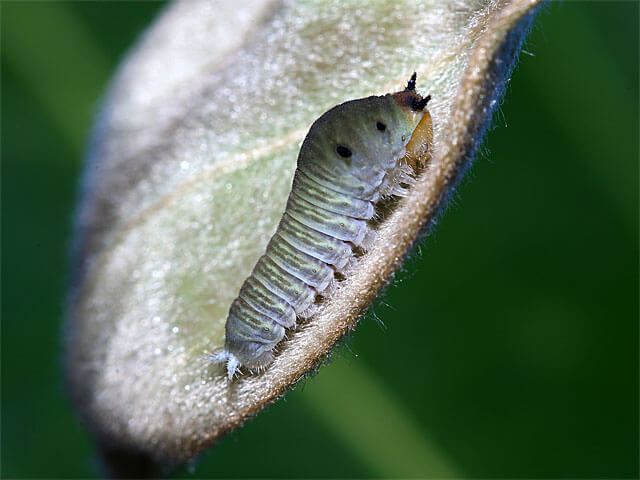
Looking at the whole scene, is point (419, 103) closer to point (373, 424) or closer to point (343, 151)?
point (343, 151)

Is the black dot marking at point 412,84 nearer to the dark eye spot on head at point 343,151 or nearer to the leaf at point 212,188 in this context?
the leaf at point 212,188

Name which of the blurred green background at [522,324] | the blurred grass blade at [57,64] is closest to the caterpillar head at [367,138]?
the blurred green background at [522,324]

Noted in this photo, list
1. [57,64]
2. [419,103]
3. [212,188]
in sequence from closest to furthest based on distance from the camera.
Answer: [419,103] < [212,188] < [57,64]

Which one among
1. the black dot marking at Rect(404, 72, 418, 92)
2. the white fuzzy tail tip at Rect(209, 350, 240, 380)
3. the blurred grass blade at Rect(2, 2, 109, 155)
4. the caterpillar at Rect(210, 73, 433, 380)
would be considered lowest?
the blurred grass blade at Rect(2, 2, 109, 155)

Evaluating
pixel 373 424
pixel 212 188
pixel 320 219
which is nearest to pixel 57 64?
pixel 212 188

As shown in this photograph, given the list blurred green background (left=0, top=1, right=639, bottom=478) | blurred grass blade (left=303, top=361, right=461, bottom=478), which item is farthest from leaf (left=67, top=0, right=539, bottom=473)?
blurred grass blade (left=303, top=361, right=461, bottom=478)

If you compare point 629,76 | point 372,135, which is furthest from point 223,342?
point 629,76

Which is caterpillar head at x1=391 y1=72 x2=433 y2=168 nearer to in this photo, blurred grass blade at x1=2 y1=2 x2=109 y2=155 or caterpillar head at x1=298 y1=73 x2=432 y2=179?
caterpillar head at x1=298 y1=73 x2=432 y2=179
